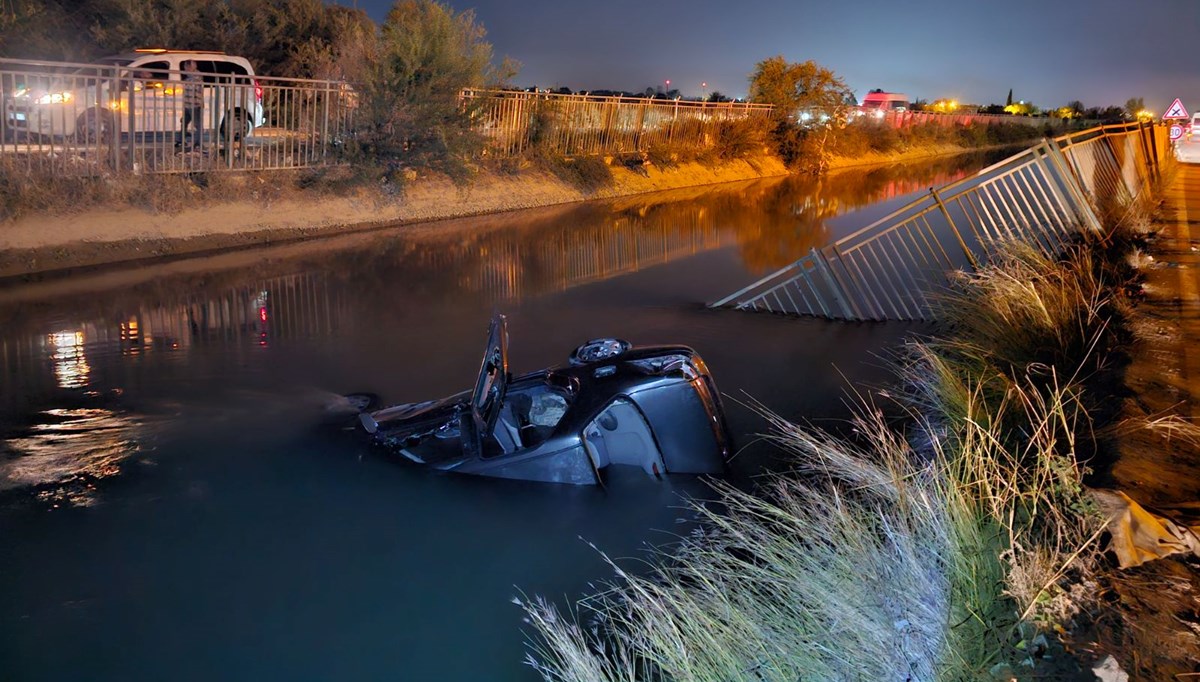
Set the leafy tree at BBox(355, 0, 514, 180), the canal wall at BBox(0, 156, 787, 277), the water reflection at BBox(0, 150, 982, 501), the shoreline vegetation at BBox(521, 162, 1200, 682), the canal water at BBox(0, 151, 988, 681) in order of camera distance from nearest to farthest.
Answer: the shoreline vegetation at BBox(521, 162, 1200, 682) < the canal water at BBox(0, 151, 988, 681) < the water reflection at BBox(0, 150, 982, 501) < the canal wall at BBox(0, 156, 787, 277) < the leafy tree at BBox(355, 0, 514, 180)

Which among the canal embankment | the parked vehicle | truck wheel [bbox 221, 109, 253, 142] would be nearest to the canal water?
the canal embankment

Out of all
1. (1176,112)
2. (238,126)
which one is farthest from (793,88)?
(238,126)

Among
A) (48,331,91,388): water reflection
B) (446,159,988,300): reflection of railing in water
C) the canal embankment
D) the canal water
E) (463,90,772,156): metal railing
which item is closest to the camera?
the canal water

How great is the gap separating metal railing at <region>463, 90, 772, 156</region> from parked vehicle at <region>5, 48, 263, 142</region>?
689 cm

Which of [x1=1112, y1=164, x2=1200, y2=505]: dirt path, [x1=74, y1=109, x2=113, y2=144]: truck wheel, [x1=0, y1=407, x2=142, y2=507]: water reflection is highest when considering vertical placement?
[x1=74, y1=109, x2=113, y2=144]: truck wheel

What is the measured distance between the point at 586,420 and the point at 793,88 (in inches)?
1714

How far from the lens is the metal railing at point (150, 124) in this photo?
16312 millimetres

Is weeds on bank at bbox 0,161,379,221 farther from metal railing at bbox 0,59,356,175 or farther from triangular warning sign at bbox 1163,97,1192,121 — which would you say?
triangular warning sign at bbox 1163,97,1192,121

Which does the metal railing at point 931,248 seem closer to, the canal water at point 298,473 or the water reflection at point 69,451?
the canal water at point 298,473

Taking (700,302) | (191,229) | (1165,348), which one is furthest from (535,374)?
(191,229)

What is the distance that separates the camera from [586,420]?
22.7 ft

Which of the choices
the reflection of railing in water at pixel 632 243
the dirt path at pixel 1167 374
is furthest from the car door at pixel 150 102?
the dirt path at pixel 1167 374

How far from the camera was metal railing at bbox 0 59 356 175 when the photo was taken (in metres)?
16.3

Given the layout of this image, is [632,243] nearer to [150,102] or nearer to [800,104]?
[150,102]
